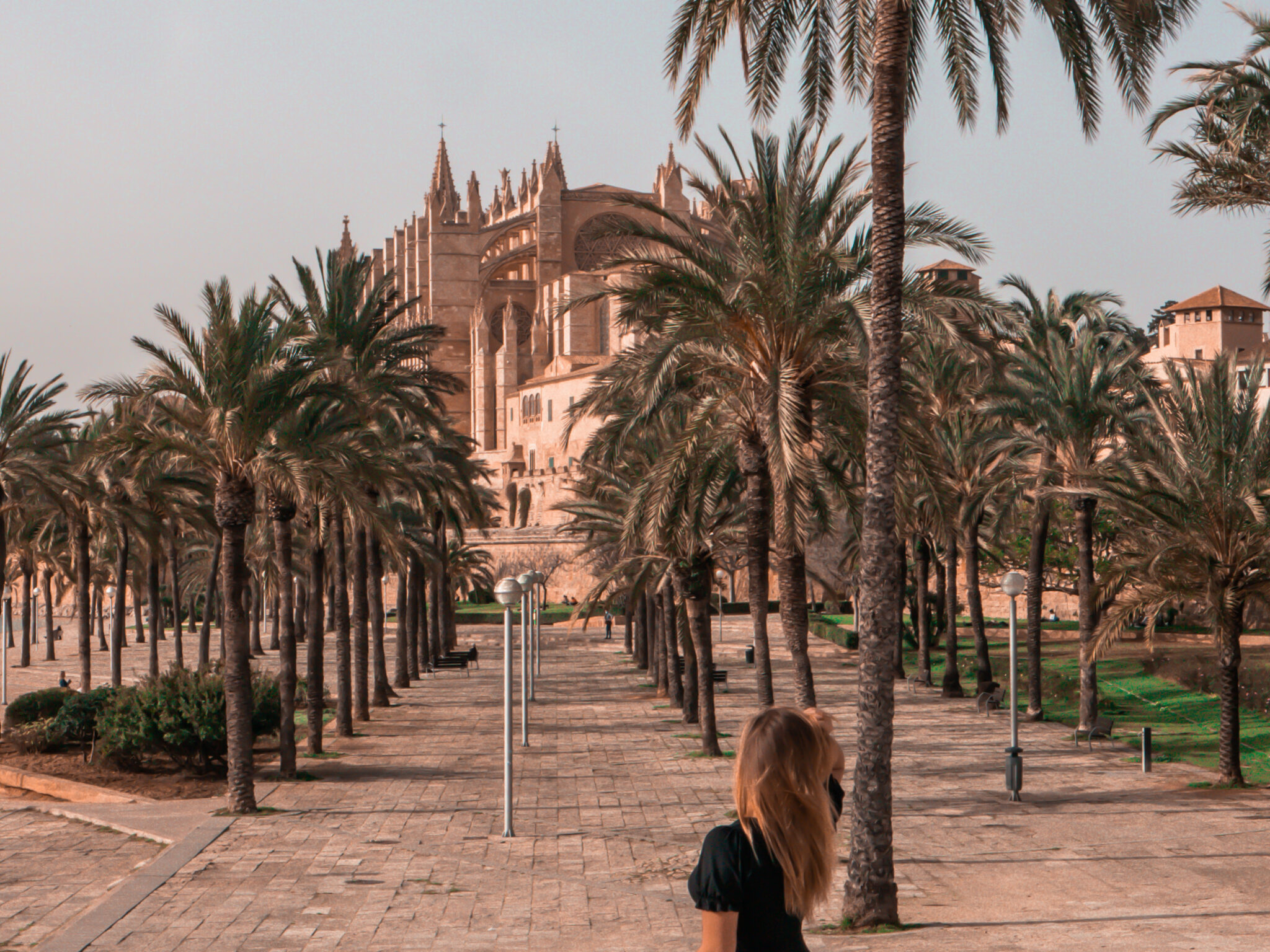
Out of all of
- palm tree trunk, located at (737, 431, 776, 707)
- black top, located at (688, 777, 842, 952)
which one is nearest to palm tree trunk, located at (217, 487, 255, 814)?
palm tree trunk, located at (737, 431, 776, 707)

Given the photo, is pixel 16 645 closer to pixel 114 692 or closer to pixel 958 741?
pixel 114 692

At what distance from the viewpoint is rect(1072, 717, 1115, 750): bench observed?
22.0 metres

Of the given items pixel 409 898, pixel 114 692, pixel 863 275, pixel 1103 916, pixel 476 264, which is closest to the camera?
pixel 1103 916

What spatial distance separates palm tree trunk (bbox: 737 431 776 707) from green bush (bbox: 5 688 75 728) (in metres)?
13.1

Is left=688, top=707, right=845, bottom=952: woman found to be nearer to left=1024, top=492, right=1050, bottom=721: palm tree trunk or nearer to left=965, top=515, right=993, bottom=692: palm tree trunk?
left=1024, top=492, right=1050, bottom=721: palm tree trunk

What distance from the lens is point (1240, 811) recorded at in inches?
611

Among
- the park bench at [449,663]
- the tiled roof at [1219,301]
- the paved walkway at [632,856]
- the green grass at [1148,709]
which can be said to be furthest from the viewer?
the tiled roof at [1219,301]

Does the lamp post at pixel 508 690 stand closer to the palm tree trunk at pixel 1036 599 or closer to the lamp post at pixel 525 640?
the lamp post at pixel 525 640

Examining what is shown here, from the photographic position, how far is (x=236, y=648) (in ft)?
51.6

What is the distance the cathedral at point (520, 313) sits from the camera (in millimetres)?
83688

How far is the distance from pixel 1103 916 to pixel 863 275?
292 inches

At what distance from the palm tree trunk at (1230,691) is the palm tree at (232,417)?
39.1 feet

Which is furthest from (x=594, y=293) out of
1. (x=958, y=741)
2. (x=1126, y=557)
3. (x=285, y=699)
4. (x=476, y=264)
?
(x=476, y=264)

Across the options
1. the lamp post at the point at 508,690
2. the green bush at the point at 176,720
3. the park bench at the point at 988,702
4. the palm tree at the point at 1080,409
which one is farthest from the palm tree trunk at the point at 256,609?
the lamp post at the point at 508,690
